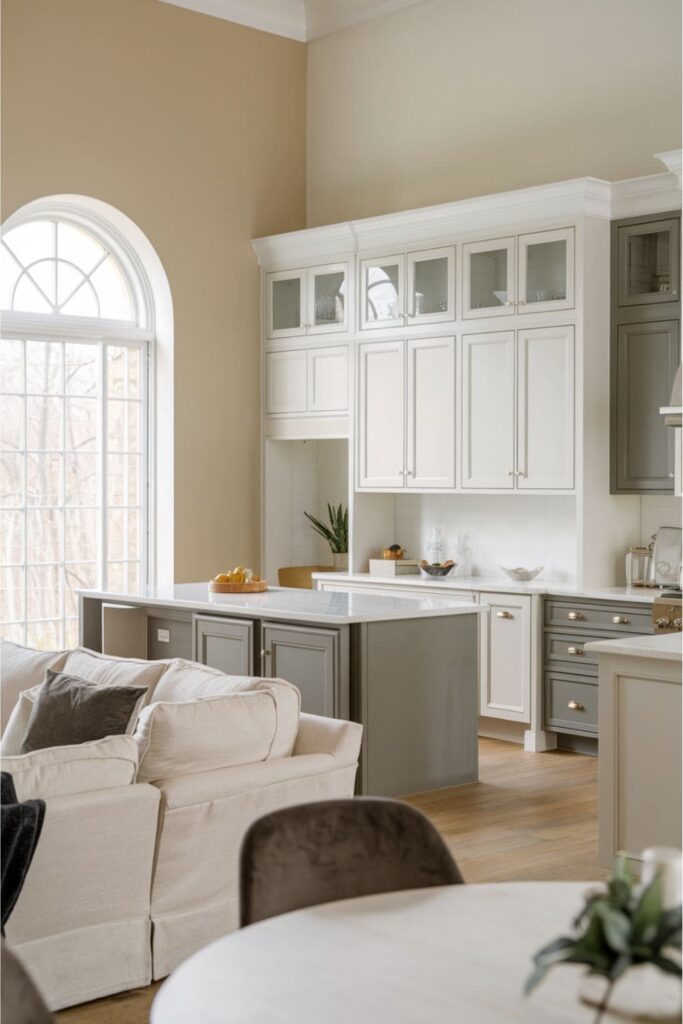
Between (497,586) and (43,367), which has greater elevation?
(43,367)

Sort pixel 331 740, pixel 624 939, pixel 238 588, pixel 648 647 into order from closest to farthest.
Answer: pixel 624 939 < pixel 331 740 < pixel 648 647 < pixel 238 588

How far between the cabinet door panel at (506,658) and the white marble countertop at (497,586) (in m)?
0.06

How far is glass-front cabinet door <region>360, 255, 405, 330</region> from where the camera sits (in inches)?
301

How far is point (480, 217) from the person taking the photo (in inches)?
283

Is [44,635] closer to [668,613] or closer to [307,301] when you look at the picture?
[307,301]

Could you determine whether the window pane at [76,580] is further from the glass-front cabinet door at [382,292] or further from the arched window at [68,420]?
the glass-front cabinet door at [382,292]

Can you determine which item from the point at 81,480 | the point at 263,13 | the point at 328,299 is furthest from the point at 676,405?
the point at 263,13

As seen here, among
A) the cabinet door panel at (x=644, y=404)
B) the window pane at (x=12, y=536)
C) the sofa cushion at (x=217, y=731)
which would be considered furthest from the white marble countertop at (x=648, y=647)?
the window pane at (x=12, y=536)

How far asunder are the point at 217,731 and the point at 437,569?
3875mm

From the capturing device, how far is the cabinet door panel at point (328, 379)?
26.3ft

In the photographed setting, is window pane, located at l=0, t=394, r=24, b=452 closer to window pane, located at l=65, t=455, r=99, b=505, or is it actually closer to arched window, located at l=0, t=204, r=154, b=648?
arched window, located at l=0, t=204, r=154, b=648

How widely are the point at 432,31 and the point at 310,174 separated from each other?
132 cm

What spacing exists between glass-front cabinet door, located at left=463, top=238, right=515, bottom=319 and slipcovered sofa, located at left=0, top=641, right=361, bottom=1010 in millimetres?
3559

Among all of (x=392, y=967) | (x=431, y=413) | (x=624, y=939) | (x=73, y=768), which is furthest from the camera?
(x=431, y=413)
